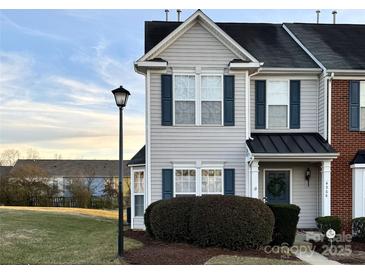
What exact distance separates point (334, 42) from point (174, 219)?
931 centimetres

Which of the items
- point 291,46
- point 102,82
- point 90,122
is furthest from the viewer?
point 90,122

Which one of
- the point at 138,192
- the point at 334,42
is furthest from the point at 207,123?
the point at 334,42

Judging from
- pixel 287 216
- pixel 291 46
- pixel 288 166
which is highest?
pixel 291 46

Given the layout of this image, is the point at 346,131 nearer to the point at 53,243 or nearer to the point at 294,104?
the point at 294,104

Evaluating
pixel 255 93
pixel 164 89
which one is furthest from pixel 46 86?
pixel 255 93

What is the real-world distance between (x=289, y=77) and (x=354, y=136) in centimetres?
283

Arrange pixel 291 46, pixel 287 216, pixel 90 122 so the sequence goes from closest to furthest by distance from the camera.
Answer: pixel 287 216, pixel 291 46, pixel 90 122

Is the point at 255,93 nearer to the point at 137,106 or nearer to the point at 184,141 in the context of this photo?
the point at 184,141

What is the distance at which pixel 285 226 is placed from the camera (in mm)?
12352

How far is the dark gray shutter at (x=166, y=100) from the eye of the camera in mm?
14547

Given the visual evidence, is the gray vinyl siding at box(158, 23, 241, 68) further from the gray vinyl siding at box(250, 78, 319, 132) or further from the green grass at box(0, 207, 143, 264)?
the green grass at box(0, 207, 143, 264)

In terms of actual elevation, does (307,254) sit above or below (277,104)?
below

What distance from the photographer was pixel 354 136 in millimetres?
15250

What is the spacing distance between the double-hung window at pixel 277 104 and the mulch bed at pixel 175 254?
551 cm
